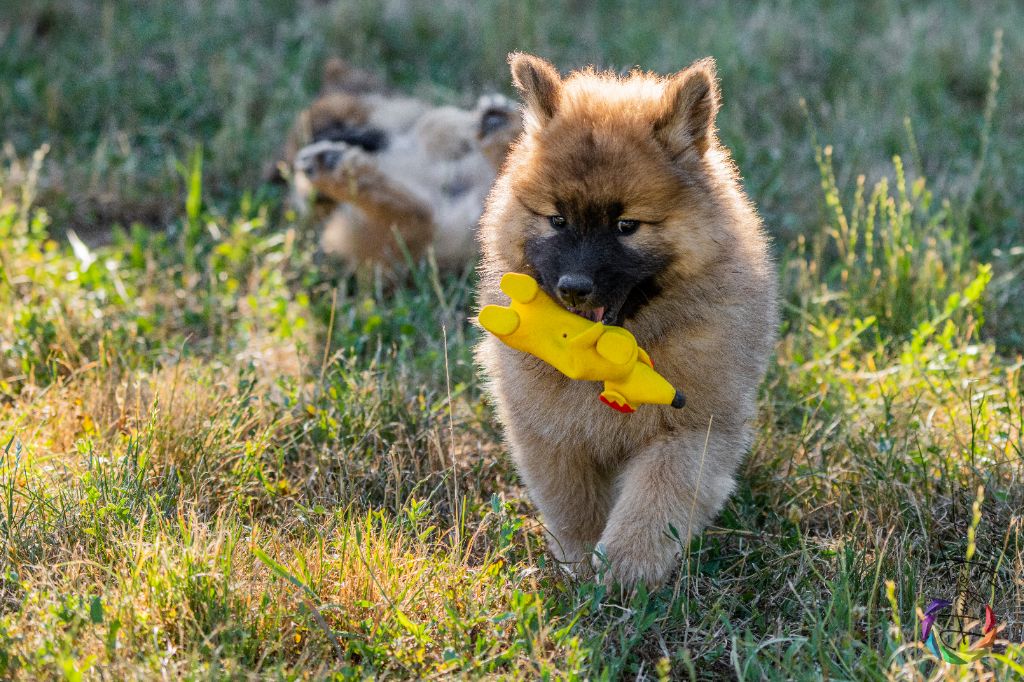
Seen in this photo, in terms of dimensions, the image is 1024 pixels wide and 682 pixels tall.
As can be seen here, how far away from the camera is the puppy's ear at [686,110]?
9.91 feet

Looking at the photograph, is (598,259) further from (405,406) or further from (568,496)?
(405,406)

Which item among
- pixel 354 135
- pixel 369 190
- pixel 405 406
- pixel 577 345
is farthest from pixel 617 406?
pixel 354 135

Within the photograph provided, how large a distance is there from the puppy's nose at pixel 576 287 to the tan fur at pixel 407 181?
2413 millimetres

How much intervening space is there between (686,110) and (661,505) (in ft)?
3.52

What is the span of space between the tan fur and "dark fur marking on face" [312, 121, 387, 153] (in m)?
0.02

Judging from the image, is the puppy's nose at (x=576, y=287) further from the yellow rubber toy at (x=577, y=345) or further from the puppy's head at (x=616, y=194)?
the yellow rubber toy at (x=577, y=345)

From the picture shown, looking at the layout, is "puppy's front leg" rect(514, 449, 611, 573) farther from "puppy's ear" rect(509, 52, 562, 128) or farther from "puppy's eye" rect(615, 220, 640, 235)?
"puppy's ear" rect(509, 52, 562, 128)

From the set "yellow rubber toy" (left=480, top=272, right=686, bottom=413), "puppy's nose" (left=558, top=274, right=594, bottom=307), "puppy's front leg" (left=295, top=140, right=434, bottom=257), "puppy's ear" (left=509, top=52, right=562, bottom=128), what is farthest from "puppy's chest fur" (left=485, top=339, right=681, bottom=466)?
"puppy's front leg" (left=295, top=140, right=434, bottom=257)

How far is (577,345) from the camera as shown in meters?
2.88

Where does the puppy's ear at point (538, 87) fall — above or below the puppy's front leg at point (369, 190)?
above

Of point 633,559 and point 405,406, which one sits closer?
point 633,559

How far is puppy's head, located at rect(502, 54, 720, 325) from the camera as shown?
2.89m

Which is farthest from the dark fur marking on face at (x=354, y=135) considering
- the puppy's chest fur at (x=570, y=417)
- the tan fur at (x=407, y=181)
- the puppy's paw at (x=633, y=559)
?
the puppy's paw at (x=633, y=559)

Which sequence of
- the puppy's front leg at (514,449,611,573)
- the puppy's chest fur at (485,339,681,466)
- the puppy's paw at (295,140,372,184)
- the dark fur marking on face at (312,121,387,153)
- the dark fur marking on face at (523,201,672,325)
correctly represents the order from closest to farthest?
1. the dark fur marking on face at (523,201,672,325)
2. the puppy's chest fur at (485,339,681,466)
3. the puppy's front leg at (514,449,611,573)
4. the puppy's paw at (295,140,372,184)
5. the dark fur marking on face at (312,121,387,153)
